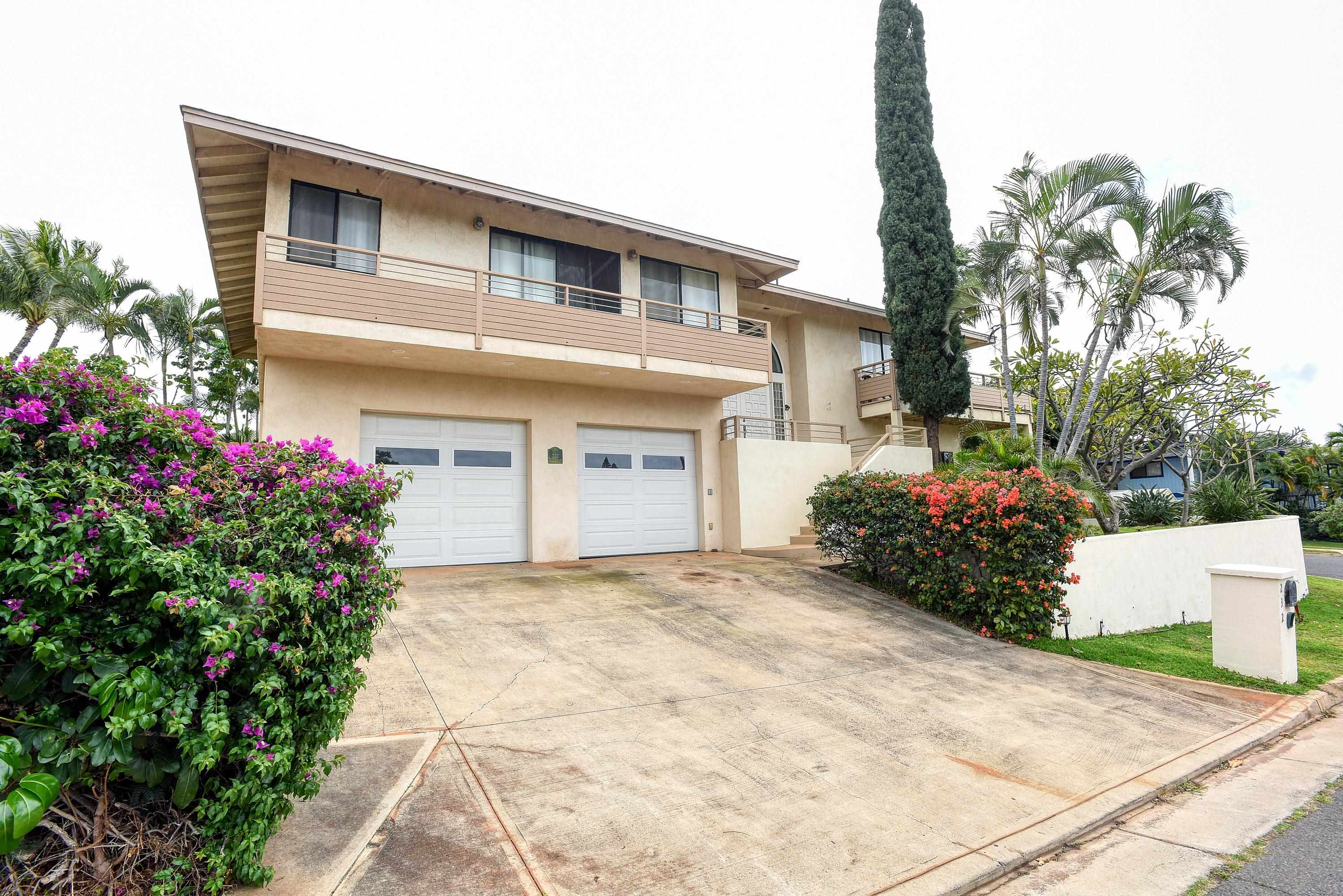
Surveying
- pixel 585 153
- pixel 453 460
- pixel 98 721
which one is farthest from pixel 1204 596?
pixel 585 153

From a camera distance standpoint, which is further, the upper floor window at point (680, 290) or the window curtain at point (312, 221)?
the upper floor window at point (680, 290)

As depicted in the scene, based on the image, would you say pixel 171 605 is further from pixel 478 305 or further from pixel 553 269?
pixel 553 269

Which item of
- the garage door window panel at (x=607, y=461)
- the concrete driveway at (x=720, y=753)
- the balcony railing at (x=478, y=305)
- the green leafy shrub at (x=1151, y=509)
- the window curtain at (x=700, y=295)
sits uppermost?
the window curtain at (x=700, y=295)

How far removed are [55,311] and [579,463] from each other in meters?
17.5

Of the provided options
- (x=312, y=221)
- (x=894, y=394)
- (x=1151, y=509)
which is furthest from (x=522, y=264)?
(x=1151, y=509)

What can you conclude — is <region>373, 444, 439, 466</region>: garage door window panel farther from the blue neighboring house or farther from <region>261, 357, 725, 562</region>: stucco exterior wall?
the blue neighboring house

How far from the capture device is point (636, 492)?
14.4 m

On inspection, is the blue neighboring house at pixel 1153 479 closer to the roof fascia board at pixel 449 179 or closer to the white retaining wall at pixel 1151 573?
the white retaining wall at pixel 1151 573

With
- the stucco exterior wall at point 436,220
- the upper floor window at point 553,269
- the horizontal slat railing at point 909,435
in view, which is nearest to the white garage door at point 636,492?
the upper floor window at point 553,269

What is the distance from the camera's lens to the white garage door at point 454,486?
38.5ft

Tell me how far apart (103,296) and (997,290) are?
2559 centimetres

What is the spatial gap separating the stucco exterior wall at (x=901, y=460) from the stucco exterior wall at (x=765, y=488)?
1326 mm

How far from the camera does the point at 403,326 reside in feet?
34.5

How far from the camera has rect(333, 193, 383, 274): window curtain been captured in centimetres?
1140
